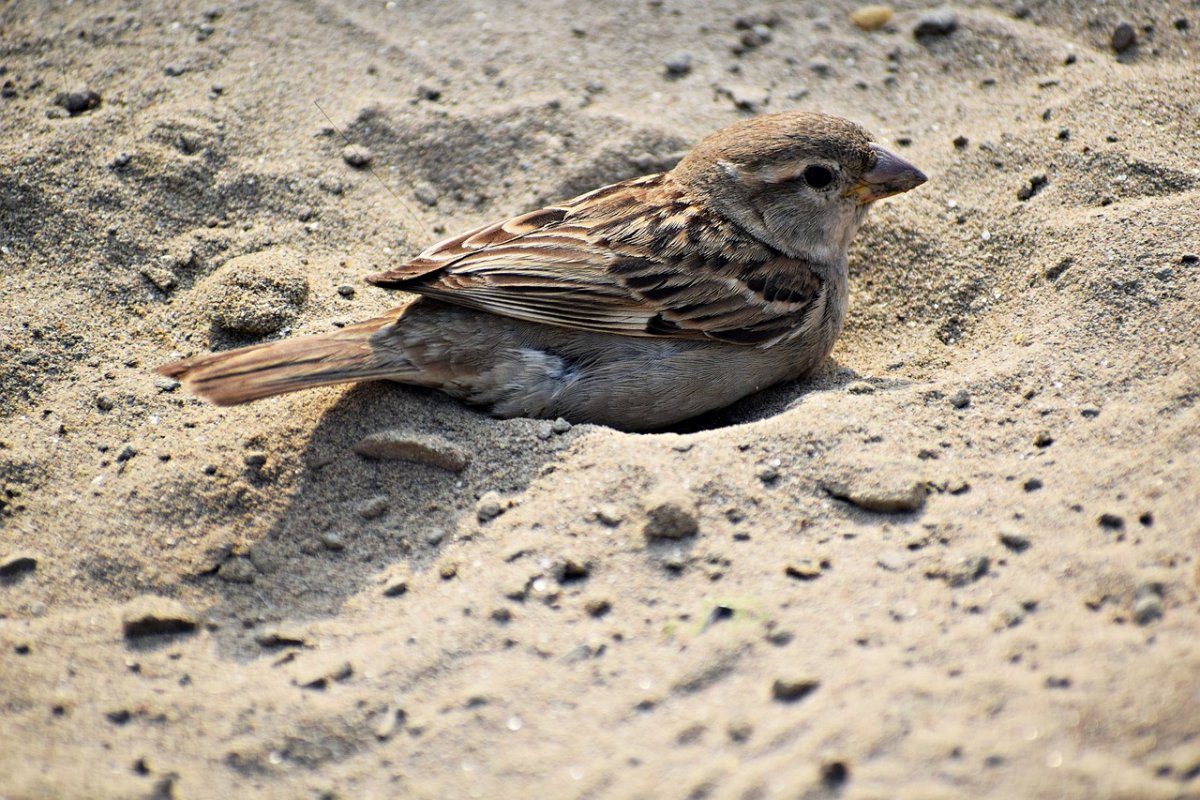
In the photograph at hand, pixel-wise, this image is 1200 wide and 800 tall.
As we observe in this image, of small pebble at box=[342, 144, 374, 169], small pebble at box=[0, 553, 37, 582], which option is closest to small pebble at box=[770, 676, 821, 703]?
small pebble at box=[0, 553, 37, 582]

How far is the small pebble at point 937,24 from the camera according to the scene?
20.7 ft

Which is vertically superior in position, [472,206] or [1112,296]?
[1112,296]

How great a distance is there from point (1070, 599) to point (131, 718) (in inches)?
110

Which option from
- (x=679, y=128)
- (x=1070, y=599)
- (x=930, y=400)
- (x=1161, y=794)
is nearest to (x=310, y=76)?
(x=679, y=128)

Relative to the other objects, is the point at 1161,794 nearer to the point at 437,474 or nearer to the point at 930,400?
the point at 930,400

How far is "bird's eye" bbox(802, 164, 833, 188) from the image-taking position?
4886 millimetres

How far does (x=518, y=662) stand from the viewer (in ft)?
10.4

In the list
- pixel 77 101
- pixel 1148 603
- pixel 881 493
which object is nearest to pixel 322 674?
pixel 881 493

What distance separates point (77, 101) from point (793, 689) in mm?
4933

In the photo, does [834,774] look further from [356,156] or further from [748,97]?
[748,97]

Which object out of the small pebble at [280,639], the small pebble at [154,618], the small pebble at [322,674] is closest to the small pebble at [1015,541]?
the small pebble at [322,674]

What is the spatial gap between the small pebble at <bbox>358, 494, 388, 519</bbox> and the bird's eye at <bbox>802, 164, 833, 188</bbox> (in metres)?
2.47

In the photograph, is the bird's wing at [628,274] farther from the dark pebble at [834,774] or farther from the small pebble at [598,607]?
the dark pebble at [834,774]

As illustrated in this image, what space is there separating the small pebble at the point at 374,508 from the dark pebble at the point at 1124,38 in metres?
4.90
